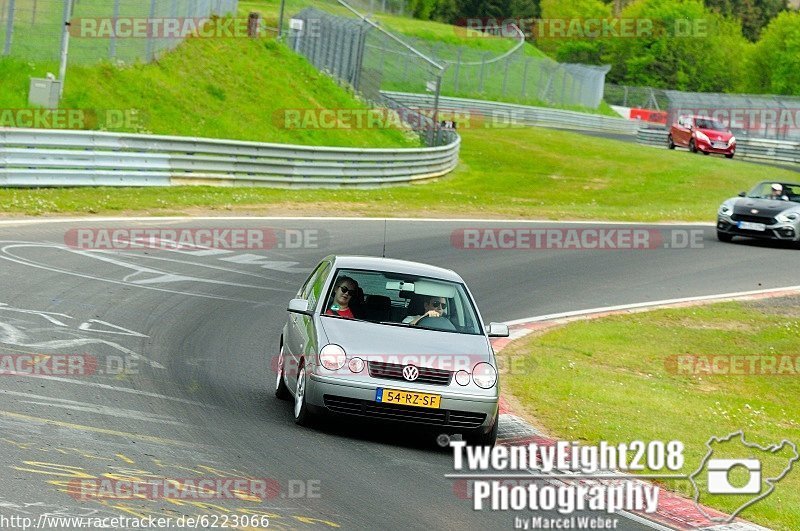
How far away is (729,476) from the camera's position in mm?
9648

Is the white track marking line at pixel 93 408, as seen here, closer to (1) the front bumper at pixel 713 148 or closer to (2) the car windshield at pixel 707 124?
(1) the front bumper at pixel 713 148

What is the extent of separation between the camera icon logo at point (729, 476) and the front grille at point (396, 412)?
6.23 feet

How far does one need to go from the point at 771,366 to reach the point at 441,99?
4949cm

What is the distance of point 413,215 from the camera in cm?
2759

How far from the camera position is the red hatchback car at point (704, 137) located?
176ft

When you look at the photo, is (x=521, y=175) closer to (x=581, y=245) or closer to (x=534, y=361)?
(x=581, y=245)

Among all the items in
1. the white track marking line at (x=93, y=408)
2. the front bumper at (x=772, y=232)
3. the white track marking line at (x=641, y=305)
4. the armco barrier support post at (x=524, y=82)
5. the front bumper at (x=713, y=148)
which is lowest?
the white track marking line at (x=641, y=305)

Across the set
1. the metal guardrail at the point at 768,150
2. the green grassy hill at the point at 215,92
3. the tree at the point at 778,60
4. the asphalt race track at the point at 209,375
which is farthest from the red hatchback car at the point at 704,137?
the tree at the point at 778,60

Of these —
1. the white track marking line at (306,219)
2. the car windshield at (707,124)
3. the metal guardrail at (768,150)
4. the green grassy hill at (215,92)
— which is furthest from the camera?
the metal guardrail at (768,150)

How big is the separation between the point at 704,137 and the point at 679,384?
1602 inches

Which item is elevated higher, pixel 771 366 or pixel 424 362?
pixel 424 362

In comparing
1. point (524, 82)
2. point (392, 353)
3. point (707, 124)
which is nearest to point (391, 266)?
point (392, 353)

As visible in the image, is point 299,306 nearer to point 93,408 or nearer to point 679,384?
point 93,408

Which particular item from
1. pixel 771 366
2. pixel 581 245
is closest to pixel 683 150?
pixel 581 245
